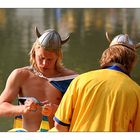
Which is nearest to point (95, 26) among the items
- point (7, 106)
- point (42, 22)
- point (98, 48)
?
point (98, 48)

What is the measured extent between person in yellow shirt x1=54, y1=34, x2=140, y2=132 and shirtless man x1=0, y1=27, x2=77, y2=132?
30 cm

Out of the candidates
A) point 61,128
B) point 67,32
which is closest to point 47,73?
point 61,128

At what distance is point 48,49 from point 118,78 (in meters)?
0.46

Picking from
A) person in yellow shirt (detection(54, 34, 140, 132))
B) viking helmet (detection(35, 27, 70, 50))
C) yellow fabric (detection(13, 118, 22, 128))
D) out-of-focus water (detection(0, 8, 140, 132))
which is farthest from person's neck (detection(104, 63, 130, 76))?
out-of-focus water (detection(0, 8, 140, 132))

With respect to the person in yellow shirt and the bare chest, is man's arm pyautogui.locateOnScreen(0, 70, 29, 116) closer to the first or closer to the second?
the bare chest

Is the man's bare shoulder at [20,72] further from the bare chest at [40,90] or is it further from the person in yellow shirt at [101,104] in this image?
the person in yellow shirt at [101,104]

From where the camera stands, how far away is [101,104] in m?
1.65

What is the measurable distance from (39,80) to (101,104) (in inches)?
20.8

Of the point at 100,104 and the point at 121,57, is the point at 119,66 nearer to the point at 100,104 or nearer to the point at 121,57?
the point at 121,57

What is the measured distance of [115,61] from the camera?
5.58 feet

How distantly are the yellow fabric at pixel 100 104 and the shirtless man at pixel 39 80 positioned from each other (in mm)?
300

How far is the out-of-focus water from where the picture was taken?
3842 millimetres
